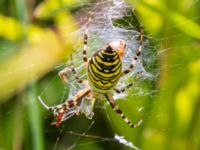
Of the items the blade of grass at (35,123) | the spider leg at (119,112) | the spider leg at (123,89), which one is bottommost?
the spider leg at (119,112)

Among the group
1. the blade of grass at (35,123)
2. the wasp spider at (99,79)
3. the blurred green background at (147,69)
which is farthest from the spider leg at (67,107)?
the blade of grass at (35,123)

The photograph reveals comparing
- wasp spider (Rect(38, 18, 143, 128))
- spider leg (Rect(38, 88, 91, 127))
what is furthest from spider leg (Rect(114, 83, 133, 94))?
spider leg (Rect(38, 88, 91, 127))

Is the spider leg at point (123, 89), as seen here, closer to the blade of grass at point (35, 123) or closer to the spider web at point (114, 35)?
the spider web at point (114, 35)

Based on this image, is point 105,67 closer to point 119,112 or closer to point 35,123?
point 35,123

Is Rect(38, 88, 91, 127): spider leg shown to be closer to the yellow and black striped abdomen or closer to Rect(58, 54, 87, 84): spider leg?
Rect(58, 54, 87, 84): spider leg

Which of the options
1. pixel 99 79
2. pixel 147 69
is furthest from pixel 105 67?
pixel 147 69

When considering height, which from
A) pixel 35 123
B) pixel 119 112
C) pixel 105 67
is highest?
pixel 105 67

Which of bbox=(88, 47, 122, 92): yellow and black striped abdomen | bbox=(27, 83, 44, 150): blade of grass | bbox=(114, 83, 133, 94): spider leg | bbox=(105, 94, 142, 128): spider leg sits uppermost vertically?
bbox=(88, 47, 122, 92): yellow and black striped abdomen
